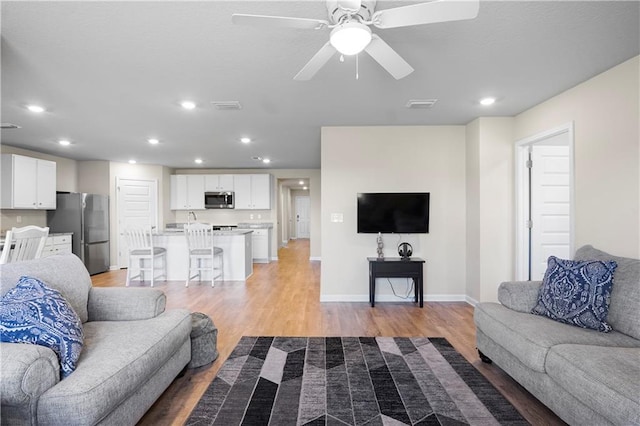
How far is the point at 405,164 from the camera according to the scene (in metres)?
4.36

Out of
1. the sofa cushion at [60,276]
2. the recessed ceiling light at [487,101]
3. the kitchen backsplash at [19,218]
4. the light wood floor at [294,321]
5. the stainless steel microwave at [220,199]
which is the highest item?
the recessed ceiling light at [487,101]

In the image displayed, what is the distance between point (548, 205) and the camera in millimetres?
3768

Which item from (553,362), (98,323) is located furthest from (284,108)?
(553,362)

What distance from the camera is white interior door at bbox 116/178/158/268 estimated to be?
6879 millimetres

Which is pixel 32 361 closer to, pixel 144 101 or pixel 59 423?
pixel 59 423

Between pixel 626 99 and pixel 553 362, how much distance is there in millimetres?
2206

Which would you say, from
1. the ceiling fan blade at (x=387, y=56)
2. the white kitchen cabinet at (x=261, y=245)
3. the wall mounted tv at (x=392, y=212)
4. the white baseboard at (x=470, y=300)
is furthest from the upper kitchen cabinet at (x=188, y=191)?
the ceiling fan blade at (x=387, y=56)

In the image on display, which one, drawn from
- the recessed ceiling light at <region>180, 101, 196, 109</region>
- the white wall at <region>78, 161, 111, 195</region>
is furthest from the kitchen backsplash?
the recessed ceiling light at <region>180, 101, 196, 109</region>

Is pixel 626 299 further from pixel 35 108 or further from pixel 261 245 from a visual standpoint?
pixel 261 245

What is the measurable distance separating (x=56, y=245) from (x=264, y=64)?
5503mm

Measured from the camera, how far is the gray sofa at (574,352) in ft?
4.69

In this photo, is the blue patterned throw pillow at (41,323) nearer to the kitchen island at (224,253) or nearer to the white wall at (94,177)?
the kitchen island at (224,253)

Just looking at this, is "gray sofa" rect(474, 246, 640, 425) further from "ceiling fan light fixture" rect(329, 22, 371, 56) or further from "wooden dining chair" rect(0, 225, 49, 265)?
"wooden dining chair" rect(0, 225, 49, 265)

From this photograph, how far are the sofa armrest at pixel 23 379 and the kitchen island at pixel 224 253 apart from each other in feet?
14.3
